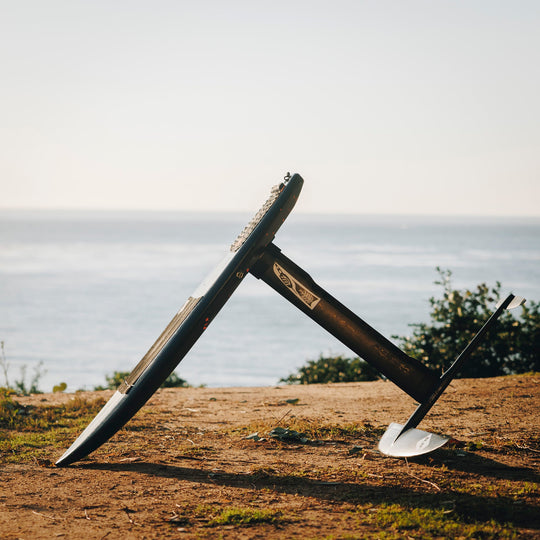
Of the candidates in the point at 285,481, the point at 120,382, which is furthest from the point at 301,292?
the point at 120,382

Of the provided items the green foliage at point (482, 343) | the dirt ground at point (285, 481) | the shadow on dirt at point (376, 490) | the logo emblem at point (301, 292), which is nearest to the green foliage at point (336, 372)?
the green foliage at point (482, 343)

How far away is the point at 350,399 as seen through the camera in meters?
6.99

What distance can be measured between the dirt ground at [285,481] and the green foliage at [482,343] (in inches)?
111

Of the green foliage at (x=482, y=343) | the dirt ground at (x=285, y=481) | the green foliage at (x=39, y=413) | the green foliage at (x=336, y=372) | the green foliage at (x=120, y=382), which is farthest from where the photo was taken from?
the green foliage at (x=336, y=372)

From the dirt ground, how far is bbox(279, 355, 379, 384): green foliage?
10.6 ft

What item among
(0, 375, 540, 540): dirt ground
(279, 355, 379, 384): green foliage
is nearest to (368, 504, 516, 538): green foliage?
(0, 375, 540, 540): dirt ground

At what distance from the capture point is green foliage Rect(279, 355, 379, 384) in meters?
9.49

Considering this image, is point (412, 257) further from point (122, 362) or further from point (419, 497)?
point (419, 497)

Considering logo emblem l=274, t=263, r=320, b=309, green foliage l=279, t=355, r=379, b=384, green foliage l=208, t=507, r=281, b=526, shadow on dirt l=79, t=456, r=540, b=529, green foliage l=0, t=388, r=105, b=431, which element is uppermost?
logo emblem l=274, t=263, r=320, b=309

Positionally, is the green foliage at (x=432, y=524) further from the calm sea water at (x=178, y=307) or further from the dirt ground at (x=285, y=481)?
the calm sea water at (x=178, y=307)

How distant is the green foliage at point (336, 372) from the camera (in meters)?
9.49

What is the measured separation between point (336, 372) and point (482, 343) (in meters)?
2.29

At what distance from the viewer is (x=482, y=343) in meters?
9.04

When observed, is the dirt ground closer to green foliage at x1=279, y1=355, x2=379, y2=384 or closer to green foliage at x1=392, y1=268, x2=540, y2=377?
green foliage at x1=392, y1=268, x2=540, y2=377
